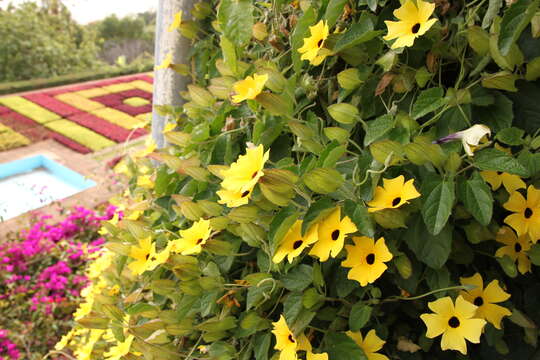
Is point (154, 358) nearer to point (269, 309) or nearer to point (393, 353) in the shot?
point (269, 309)

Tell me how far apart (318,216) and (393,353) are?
24cm

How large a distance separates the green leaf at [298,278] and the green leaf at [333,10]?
0.30 metres

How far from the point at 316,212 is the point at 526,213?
22cm

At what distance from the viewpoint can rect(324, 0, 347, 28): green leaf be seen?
551 mm

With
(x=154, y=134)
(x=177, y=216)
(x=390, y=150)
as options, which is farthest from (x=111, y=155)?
(x=390, y=150)

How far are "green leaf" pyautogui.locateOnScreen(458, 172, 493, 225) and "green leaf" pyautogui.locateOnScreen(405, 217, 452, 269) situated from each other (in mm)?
40

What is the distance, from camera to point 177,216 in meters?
0.76

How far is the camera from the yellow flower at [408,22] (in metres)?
0.48

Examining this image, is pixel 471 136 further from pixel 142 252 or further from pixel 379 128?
pixel 142 252

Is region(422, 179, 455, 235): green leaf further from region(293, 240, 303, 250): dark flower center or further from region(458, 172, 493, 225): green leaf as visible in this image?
region(293, 240, 303, 250): dark flower center

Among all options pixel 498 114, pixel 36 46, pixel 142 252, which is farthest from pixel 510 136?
pixel 36 46

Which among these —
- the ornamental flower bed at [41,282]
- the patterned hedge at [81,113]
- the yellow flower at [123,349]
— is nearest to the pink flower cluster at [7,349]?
the ornamental flower bed at [41,282]

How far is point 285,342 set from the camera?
519mm

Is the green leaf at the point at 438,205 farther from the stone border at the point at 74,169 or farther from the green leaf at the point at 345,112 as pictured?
the stone border at the point at 74,169
